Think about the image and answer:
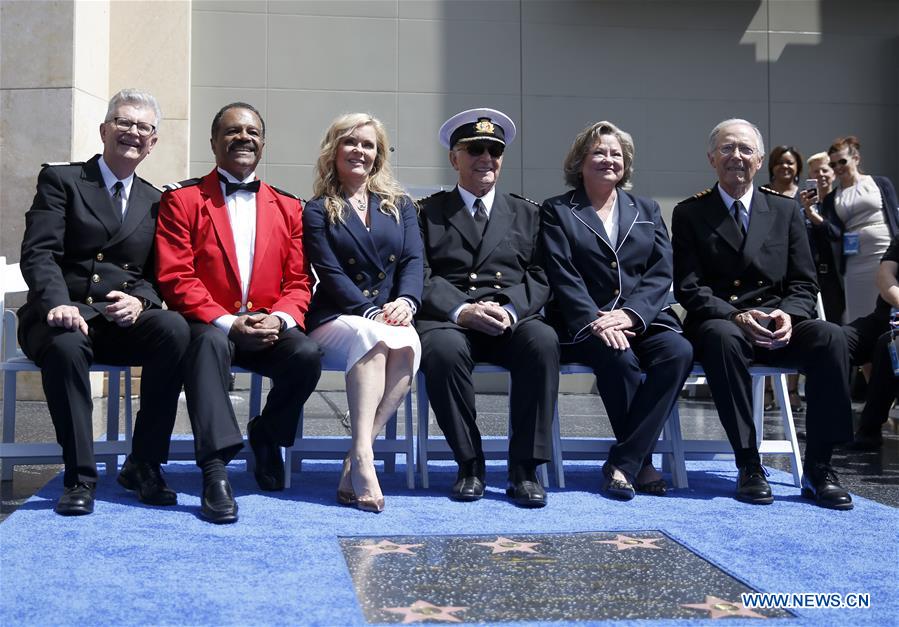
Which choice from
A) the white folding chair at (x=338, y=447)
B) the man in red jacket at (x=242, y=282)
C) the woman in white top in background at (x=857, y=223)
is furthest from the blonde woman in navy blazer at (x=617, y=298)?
the woman in white top in background at (x=857, y=223)

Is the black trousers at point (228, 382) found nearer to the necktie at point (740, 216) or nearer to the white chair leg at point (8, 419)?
the white chair leg at point (8, 419)

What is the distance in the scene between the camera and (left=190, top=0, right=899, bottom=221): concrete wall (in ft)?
31.5

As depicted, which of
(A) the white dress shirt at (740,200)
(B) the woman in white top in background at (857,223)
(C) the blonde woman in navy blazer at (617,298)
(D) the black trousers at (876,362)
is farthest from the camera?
(B) the woman in white top in background at (857,223)

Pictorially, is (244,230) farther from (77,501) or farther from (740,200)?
(740,200)

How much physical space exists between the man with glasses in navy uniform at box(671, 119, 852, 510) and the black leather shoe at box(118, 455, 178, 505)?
235 cm

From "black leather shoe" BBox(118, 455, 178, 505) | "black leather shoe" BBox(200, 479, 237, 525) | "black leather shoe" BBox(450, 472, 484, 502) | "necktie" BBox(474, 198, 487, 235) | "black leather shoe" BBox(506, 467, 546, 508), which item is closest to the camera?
"black leather shoe" BBox(200, 479, 237, 525)

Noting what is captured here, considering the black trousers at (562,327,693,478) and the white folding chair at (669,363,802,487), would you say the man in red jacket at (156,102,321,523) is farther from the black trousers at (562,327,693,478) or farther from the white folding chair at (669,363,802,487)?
the white folding chair at (669,363,802,487)

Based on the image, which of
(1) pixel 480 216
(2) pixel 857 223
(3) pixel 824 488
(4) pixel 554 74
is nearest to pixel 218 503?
(1) pixel 480 216

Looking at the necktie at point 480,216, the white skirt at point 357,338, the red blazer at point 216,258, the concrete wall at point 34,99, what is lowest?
the white skirt at point 357,338

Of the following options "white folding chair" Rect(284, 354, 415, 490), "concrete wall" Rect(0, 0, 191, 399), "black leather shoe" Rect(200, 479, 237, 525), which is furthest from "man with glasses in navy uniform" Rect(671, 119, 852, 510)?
"concrete wall" Rect(0, 0, 191, 399)

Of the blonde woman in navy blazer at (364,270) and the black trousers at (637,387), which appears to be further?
the black trousers at (637,387)

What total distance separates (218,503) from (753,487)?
2228 mm

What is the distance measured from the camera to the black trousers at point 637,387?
15.5 feet

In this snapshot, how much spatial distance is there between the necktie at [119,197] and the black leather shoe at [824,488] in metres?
3.16
